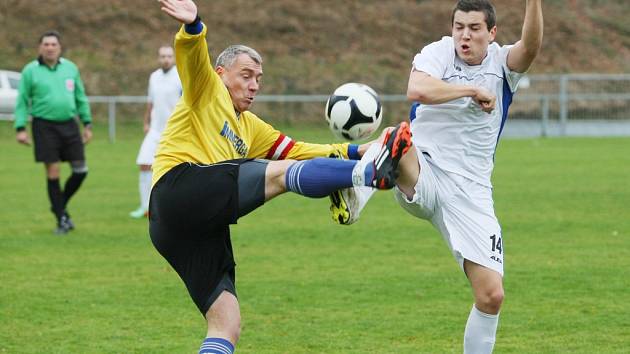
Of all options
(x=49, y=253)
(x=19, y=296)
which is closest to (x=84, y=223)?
(x=49, y=253)

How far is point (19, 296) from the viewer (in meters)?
9.40

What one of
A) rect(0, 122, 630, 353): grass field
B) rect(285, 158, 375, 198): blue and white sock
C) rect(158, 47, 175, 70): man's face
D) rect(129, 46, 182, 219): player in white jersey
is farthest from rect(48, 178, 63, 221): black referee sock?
rect(285, 158, 375, 198): blue and white sock

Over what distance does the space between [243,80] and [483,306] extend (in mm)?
1916

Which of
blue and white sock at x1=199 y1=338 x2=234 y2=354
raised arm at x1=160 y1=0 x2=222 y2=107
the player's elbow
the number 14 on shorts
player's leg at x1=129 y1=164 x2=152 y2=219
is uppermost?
raised arm at x1=160 y1=0 x2=222 y2=107

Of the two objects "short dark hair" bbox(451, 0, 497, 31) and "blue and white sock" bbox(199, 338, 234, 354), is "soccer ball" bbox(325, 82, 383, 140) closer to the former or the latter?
"short dark hair" bbox(451, 0, 497, 31)

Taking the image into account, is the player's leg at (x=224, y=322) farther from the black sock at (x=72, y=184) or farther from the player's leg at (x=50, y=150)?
the black sock at (x=72, y=184)

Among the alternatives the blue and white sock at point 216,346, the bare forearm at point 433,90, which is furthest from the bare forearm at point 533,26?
the blue and white sock at point 216,346

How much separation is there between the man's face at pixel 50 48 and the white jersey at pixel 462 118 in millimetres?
7680

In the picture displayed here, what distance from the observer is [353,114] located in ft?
20.2

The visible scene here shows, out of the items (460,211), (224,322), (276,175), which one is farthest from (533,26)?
(224,322)

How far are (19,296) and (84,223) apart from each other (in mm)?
4964

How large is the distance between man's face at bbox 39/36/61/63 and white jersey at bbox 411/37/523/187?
768cm

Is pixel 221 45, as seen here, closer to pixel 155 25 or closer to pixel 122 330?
pixel 155 25

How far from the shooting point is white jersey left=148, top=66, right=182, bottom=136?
14180 mm
